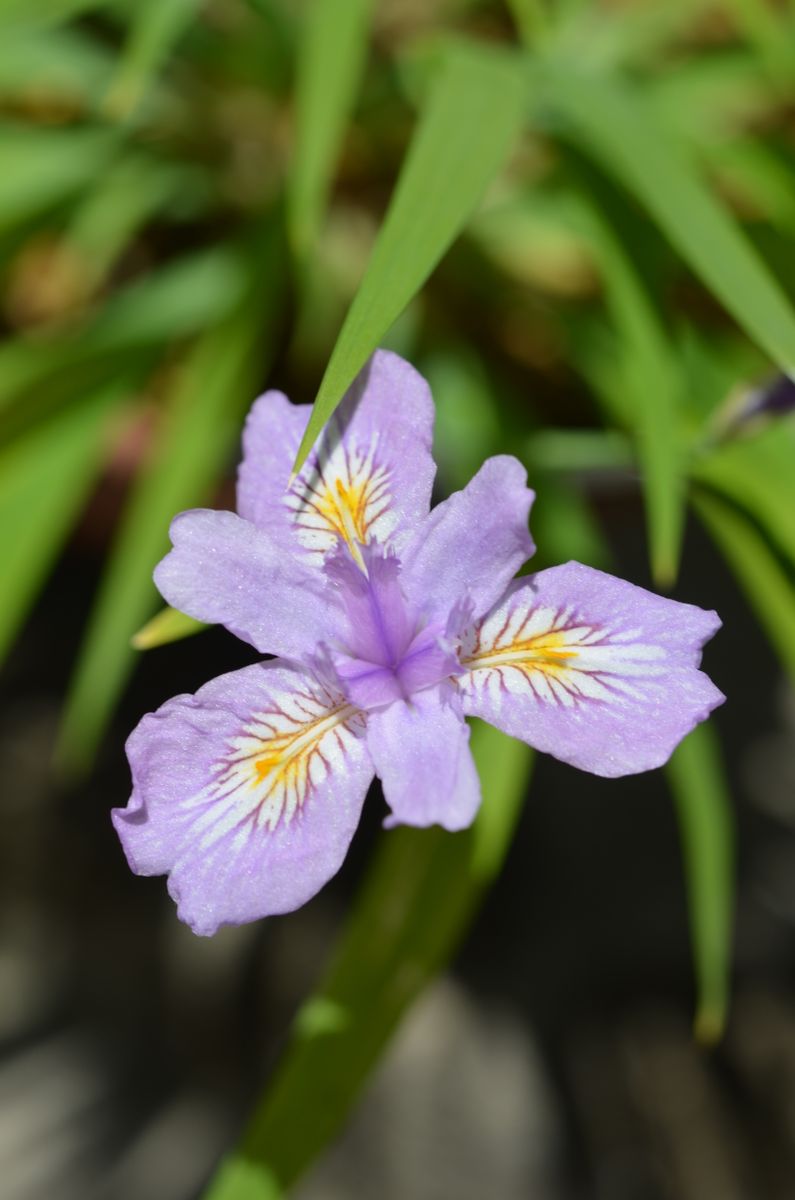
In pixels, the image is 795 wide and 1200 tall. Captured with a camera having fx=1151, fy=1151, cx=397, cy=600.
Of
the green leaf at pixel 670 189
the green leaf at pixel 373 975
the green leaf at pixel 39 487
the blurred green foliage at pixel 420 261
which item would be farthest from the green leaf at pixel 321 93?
the green leaf at pixel 373 975

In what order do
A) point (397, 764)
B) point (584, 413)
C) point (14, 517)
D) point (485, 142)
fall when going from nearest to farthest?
point (397, 764)
point (485, 142)
point (14, 517)
point (584, 413)

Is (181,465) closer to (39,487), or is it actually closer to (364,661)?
(39,487)

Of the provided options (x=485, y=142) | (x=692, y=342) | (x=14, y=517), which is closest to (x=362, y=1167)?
(x=14, y=517)

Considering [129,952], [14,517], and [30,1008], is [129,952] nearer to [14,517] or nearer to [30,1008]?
[30,1008]

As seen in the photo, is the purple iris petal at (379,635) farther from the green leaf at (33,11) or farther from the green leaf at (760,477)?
the green leaf at (33,11)

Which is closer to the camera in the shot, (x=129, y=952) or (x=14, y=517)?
(x=14, y=517)

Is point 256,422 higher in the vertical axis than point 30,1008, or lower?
higher
